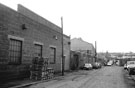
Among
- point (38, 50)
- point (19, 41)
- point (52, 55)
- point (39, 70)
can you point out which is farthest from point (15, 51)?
point (52, 55)

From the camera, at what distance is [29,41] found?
18750 millimetres

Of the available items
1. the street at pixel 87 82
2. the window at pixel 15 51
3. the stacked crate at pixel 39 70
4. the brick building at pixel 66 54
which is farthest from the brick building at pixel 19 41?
the brick building at pixel 66 54

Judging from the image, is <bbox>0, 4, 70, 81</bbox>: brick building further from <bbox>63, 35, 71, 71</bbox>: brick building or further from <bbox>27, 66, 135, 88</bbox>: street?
<bbox>63, 35, 71, 71</bbox>: brick building

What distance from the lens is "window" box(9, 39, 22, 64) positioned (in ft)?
52.3

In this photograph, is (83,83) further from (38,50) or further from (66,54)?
(66,54)

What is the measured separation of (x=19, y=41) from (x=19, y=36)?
526 mm

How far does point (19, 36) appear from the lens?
16859mm

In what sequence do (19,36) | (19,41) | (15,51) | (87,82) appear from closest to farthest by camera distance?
1. (87,82)
2. (15,51)
3. (19,36)
4. (19,41)

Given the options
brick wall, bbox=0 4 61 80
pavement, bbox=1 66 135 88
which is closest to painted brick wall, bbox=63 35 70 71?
brick wall, bbox=0 4 61 80

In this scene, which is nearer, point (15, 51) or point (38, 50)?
point (15, 51)

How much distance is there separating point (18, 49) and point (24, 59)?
1284 mm

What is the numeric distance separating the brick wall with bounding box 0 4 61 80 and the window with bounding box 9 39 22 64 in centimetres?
38

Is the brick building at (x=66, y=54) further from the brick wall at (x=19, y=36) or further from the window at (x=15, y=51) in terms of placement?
the window at (x=15, y=51)

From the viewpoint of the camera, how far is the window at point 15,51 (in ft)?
52.3
